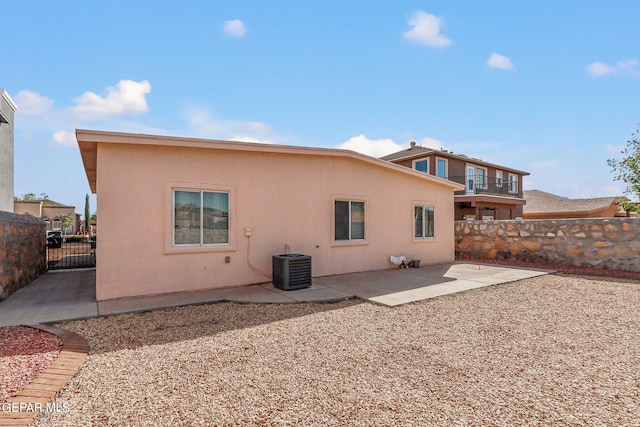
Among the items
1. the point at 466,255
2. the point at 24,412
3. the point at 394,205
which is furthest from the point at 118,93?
the point at 466,255

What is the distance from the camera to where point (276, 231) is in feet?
26.9

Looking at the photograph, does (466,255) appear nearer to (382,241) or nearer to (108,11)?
(382,241)

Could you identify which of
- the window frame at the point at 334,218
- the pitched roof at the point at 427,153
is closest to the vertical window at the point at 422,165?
the pitched roof at the point at 427,153

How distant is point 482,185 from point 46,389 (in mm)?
26200

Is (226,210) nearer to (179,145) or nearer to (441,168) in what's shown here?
(179,145)

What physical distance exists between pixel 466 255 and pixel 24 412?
14.3 metres

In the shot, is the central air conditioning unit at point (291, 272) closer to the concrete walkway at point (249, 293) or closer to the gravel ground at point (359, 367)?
the concrete walkway at point (249, 293)

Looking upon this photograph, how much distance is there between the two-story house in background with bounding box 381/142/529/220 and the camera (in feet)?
73.2

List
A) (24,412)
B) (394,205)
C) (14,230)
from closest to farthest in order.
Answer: (24,412), (14,230), (394,205)

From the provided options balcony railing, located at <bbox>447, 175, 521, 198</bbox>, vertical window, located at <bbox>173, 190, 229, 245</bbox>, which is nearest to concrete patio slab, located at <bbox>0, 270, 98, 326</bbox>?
vertical window, located at <bbox>173, 190, 229, 245</bbox>

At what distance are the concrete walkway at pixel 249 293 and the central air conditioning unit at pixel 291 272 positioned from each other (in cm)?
20

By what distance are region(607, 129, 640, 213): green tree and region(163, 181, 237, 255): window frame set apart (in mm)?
19492

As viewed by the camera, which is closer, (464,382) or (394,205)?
(464,382)

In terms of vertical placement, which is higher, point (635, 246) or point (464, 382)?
point (635, 246)
